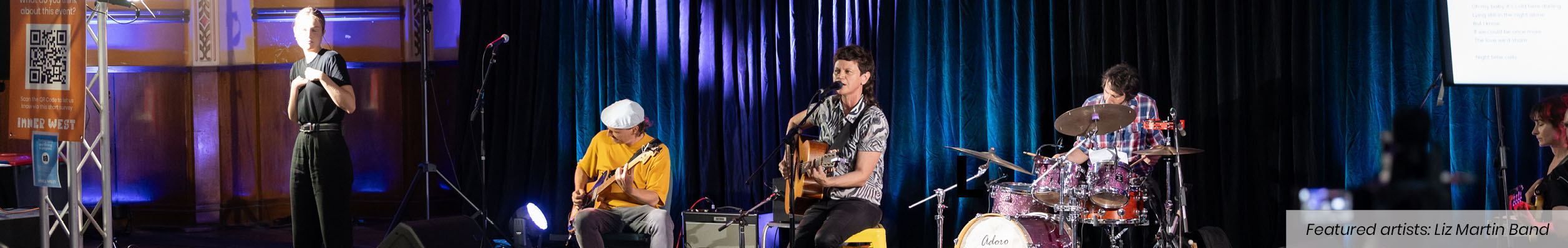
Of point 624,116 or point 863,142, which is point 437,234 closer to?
point 624,116

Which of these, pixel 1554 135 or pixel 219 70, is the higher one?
pixel 219 70

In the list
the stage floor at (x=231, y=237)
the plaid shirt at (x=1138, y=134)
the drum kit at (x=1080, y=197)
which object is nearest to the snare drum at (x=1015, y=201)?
the drum kit at (x=1080, y=197)

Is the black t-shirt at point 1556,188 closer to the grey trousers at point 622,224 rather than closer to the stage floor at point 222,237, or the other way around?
the grey trousers at point 622,224

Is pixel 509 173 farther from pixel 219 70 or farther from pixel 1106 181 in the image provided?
pixel 1106 181

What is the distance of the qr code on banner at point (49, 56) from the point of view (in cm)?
379

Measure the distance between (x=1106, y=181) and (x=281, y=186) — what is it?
541cm

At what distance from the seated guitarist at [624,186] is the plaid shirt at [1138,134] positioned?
177cm

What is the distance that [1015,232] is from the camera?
440 cm

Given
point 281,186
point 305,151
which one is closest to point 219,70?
point 281,186

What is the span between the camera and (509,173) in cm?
642

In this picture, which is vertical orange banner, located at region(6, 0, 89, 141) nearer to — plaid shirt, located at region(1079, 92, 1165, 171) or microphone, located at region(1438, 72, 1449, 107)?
plaid shirt, located at region(1079, 92, 1165, 171)

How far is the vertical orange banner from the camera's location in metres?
3.79

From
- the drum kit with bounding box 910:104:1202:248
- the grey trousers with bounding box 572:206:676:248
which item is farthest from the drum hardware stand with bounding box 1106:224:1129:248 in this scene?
the grey trousers with bounding box 572:206:676:248

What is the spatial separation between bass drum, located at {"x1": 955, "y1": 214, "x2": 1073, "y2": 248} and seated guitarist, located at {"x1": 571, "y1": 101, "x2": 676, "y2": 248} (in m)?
1.23
